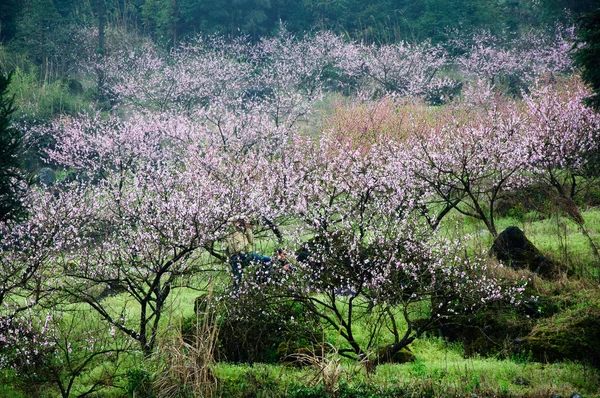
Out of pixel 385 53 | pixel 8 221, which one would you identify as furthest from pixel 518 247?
pixel 385 53

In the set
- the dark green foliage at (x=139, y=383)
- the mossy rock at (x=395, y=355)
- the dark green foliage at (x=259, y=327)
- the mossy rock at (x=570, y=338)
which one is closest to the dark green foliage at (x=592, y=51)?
the mossy rock at (x=570, y=338)

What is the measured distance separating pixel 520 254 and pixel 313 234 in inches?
294

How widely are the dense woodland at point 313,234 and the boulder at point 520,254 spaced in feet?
0.19

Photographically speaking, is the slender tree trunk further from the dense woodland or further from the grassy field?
the grassy field

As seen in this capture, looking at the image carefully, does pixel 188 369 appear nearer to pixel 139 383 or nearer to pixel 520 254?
pixel 139 383

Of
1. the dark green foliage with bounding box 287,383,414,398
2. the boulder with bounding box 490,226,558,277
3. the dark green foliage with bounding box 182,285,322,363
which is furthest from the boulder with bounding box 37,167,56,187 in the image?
the dark green foliage with bounding box 287,383,414,398

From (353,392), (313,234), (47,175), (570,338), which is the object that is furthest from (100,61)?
(570,338)

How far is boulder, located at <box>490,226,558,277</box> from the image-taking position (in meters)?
14.1

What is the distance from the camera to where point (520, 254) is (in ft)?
47.4

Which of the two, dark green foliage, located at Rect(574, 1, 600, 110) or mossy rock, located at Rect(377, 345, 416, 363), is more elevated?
dark green foliage, located at Rect(574, 1, 600, 110)

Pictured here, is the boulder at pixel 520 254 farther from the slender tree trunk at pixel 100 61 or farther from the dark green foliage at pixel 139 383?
→ the slender tree trunk at pixel 100 61

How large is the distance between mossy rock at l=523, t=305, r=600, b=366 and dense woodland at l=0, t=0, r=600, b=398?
0.04m

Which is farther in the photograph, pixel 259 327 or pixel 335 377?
pixel 259 327

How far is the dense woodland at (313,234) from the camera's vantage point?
10297 millimetres
